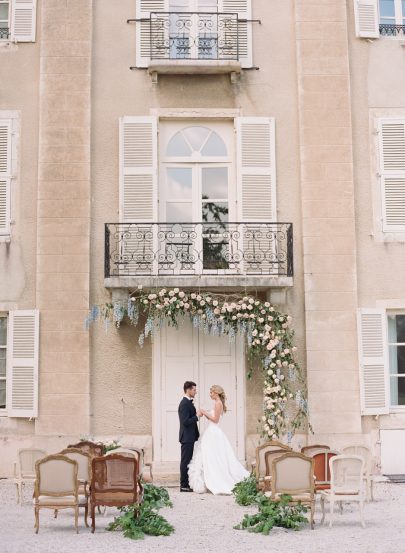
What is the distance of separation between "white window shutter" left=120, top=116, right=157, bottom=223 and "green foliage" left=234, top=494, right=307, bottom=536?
5.46 metres

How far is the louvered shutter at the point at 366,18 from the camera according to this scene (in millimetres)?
14148

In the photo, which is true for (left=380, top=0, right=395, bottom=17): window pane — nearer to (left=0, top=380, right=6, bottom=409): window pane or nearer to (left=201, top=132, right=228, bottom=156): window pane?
(left=201, top=132, right=228, bottom=156): window pane

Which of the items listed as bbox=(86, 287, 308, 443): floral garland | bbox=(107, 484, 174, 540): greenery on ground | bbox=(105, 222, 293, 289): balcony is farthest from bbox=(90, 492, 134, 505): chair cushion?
bbox=(105, 222, 293, 289): balcony

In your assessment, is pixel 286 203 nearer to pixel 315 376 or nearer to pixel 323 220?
pixel 323 220

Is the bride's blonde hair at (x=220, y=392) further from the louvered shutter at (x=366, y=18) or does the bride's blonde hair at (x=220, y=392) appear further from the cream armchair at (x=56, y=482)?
the louvered shutter at (x=366, y=18)

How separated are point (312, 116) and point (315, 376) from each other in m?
3.94

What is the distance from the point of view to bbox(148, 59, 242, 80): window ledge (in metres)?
13.7

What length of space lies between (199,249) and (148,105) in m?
2.40

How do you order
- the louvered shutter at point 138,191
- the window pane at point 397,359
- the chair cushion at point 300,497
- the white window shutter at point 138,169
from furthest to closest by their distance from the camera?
the window pane at point 397,359 < the white window shutter at point 138,169 < the louvered shutter at point 138,191 < the chair cushion at point 300,497

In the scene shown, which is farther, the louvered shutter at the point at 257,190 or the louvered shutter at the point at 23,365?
the louvered shutter at the point at 257,190

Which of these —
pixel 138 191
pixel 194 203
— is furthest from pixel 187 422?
pixel 138 191

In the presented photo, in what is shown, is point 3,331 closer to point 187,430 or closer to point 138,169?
point 138,169

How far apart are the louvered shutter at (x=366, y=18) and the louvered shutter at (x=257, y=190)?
2.08m

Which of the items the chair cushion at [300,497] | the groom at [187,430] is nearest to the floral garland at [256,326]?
the groom at [187,430]
